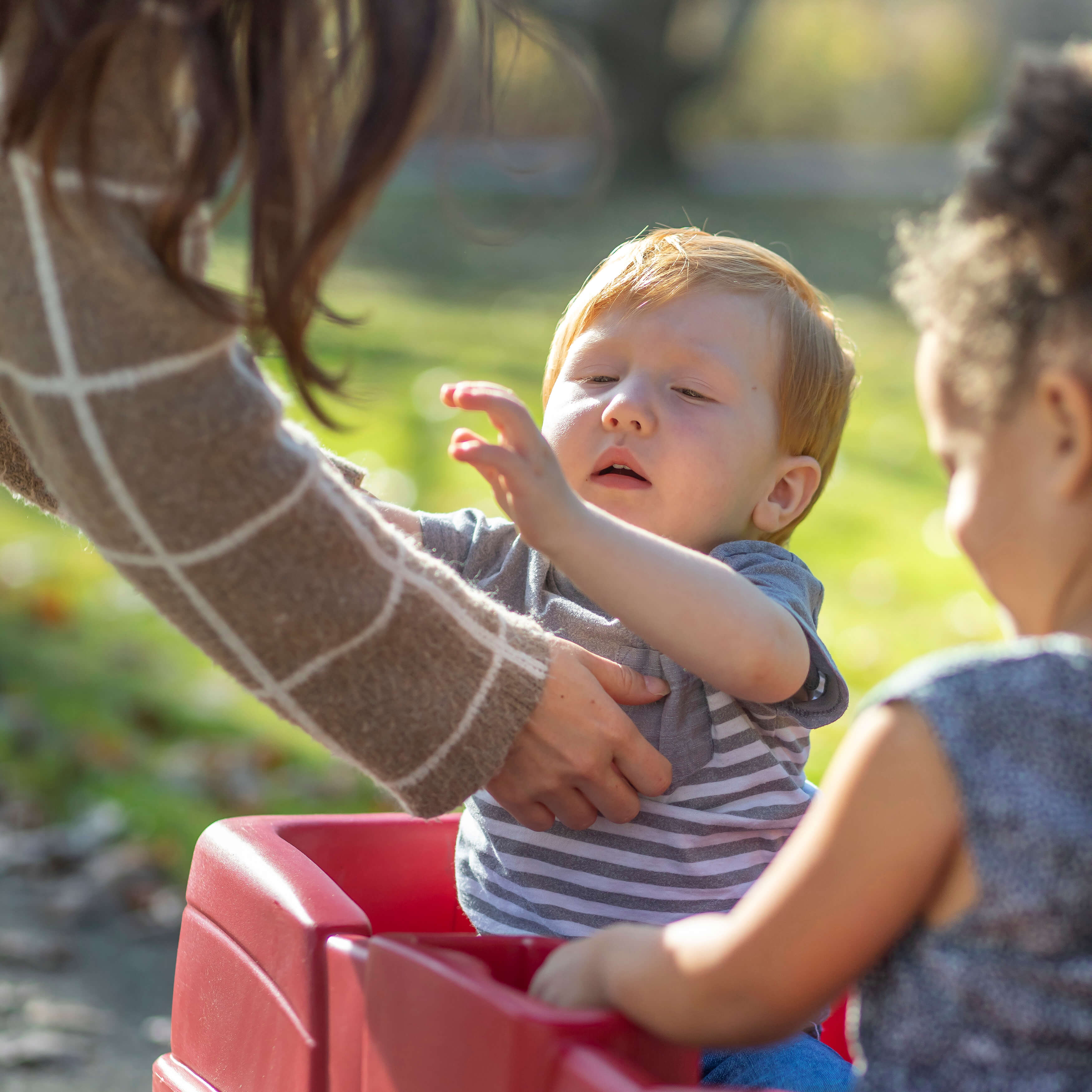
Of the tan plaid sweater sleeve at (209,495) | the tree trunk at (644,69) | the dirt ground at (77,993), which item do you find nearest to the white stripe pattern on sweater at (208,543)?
the tan plaid sweater sleeve at (209,495)

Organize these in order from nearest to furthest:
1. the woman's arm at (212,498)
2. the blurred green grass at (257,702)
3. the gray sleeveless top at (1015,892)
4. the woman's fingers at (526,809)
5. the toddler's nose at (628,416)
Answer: the gray sleeveless top at (1015,892)
the woman's arm at (212,498)
the woman's fingers at (526,809)
the toddler's nose at (628,416)
the blurred green grass at (257,702)

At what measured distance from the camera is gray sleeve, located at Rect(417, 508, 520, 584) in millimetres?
1662

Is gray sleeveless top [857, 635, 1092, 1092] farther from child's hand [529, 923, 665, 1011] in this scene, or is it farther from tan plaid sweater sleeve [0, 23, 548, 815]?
tan plaid sweater sleeve [0, 23, 548, 815]

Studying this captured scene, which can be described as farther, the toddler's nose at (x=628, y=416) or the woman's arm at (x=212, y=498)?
the toddler's nose at (x=628, y=416)

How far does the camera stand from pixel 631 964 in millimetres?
1003

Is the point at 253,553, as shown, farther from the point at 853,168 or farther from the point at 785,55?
the point at 785,55

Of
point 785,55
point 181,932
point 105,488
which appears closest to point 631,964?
point 105,488

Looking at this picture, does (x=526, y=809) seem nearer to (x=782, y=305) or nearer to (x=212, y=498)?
→ (x=212, y=498)

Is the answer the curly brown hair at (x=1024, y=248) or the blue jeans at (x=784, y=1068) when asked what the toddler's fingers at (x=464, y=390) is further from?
the blue jeans at (x=784, y=1068)

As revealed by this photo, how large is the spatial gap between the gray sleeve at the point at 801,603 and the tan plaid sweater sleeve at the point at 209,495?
0.32 metres

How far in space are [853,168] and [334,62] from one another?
16.1 metres

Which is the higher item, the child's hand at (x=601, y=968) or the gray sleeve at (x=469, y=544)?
the gray sleeve at (x=469, y=544)

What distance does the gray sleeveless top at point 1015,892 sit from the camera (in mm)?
864

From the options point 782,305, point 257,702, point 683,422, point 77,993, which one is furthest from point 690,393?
point 257,702
